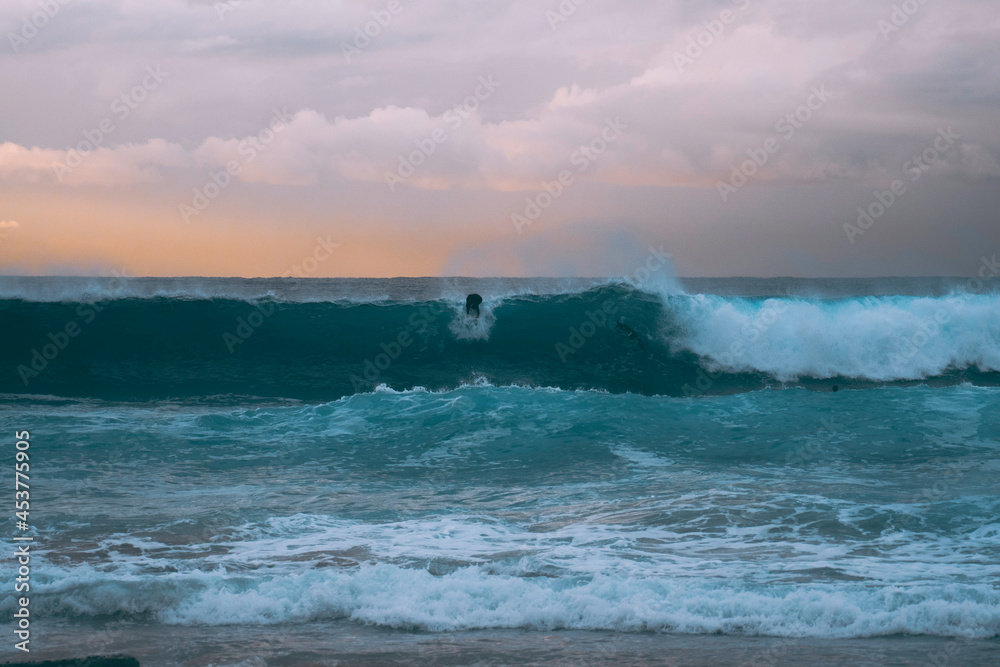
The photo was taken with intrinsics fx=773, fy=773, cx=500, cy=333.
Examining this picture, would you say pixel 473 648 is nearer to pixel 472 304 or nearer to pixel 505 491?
pixel 505 491

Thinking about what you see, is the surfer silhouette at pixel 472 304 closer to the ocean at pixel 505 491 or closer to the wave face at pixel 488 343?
the wave face at pixel 488 343

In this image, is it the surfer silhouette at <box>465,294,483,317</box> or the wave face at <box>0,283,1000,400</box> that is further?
the surfer silhouette at <box>465,294,483,317</box>

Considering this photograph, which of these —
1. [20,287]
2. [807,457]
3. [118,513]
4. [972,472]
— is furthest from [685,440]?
[20,287]

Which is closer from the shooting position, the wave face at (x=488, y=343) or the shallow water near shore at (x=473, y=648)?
the shallow water near shore at (x=473, y=648)

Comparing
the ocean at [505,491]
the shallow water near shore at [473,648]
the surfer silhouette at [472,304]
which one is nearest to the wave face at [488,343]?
the ocean at [505,491]

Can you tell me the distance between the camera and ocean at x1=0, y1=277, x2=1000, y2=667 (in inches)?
183

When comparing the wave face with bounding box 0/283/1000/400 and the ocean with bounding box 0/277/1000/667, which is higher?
the wave face with bounding box 0/283/1000/400

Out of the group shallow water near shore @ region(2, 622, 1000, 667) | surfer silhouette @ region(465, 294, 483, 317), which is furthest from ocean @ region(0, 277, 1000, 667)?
surfer silhouette @ region(465, 294, 483, 317)

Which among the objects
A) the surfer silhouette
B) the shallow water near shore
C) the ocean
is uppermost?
the surfer silhouette

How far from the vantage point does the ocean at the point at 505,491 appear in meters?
4.65

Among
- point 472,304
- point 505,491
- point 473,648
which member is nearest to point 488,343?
point 472,304

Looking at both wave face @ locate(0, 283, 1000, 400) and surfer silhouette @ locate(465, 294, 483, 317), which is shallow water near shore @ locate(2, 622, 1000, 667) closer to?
wave face @ locate(0, 283, 1000, 400)

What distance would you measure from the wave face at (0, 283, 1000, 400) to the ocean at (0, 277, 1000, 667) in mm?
87

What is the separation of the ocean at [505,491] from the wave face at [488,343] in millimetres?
87
